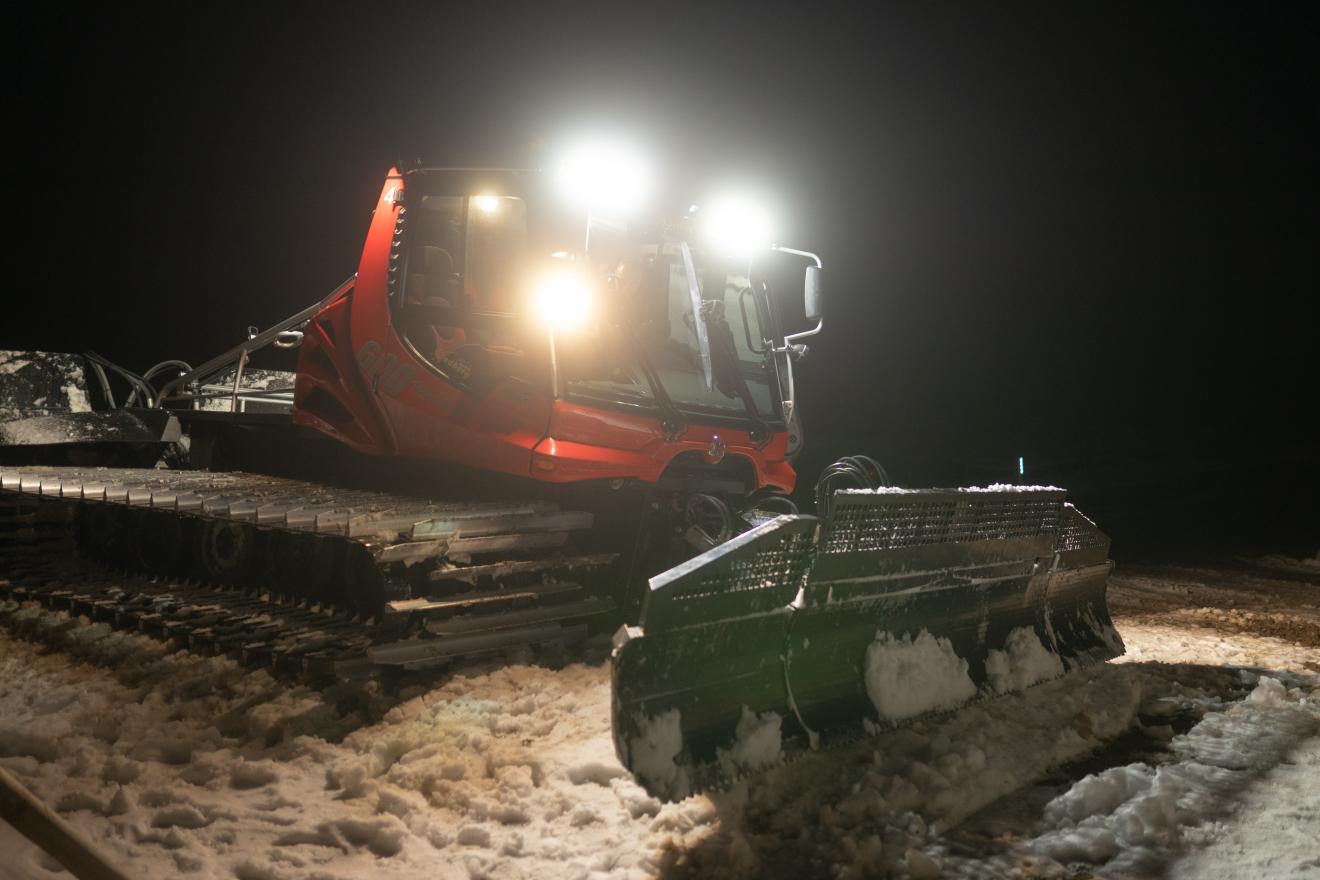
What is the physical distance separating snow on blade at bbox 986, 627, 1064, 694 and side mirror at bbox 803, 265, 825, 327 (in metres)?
2.23

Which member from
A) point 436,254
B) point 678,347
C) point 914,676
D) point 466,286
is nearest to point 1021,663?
point 914,676

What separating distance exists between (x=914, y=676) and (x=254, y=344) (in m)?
5.11

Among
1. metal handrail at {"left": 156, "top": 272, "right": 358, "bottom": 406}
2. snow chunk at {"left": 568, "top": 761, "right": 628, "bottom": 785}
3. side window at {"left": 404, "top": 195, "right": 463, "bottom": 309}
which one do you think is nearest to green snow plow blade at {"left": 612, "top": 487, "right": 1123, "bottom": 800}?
snow chunk at {"left": 568, "top": 761, "right": 628, "bottom": 785}

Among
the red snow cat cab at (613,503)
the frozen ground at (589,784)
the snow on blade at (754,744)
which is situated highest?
the red snow cat cab at (613,503)

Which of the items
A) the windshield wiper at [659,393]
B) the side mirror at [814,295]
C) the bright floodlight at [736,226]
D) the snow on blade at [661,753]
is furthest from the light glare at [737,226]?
the snow on blade at [661,753]

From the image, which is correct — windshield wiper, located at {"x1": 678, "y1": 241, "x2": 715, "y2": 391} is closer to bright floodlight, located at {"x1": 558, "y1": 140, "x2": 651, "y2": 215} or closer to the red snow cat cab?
the red snow cat cab

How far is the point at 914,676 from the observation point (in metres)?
3.61

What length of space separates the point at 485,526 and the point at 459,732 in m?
1.02

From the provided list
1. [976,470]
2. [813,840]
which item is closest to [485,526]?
[813,840]

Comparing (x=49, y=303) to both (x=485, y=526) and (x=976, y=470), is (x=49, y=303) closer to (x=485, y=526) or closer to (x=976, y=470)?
(x=976, y=470)

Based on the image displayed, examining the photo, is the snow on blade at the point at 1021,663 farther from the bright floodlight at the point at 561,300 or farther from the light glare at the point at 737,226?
the light glare at the point at 737,226

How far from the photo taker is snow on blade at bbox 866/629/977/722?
11.4ft

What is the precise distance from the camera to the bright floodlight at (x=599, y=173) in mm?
4648

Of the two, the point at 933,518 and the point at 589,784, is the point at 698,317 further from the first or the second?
the point at 589,784
